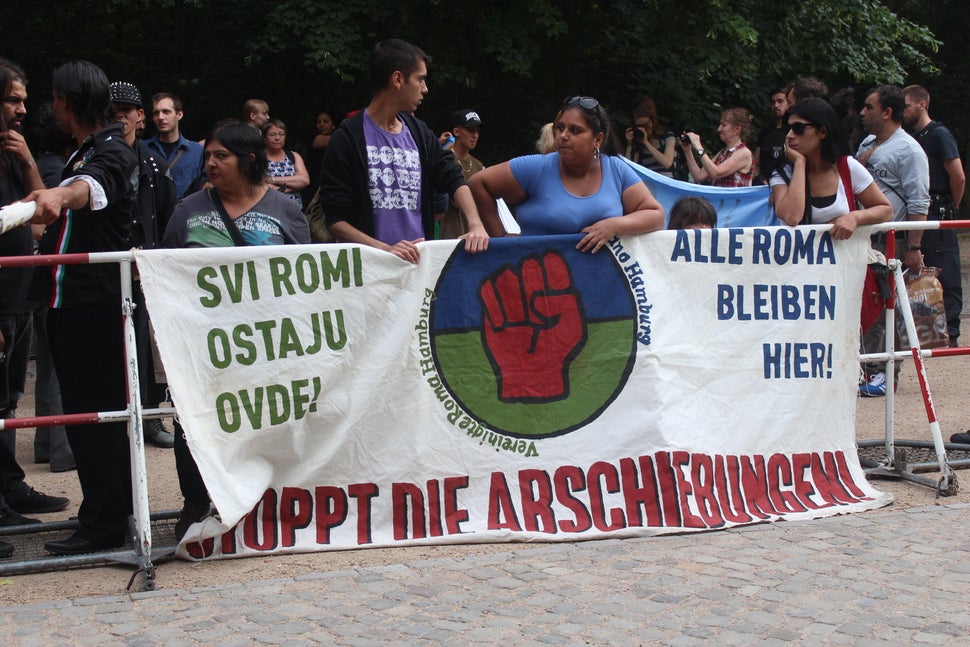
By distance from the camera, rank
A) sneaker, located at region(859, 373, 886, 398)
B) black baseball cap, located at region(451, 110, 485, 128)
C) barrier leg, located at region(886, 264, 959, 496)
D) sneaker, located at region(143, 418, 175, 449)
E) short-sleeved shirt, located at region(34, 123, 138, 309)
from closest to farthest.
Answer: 1. short-sleeved shirt, located at region(34, 123, 138, 309)
2. barrier leg, located at region(886, 264, 959, 496)
3. sneaker, located at region(143, 418, 175, 449)
4. sneaker, located at region(859, 373, 886, 398)
5. black baseball cap, located at region(451, 110, 485, 128)

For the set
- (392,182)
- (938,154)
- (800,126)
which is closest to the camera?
(392,182)

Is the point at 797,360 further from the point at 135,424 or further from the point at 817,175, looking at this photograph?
the point at 135,424

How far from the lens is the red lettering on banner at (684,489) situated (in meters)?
5.50

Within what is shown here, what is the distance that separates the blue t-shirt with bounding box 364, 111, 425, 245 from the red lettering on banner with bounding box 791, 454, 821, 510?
218 cm

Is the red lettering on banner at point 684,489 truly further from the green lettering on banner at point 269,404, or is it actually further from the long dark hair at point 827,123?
the long dark hair at point 827,123

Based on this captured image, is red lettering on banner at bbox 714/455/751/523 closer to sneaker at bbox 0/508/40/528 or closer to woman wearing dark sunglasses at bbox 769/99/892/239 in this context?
woman wearing dark sunglasses at bbox 769/99/892/239

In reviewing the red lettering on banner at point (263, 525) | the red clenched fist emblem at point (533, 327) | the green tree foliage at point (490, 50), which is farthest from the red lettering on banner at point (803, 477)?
the green tree foliage at point (490, 50)

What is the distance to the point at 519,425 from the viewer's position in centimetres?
555

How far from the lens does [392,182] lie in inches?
231

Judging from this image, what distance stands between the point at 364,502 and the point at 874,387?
4988mm

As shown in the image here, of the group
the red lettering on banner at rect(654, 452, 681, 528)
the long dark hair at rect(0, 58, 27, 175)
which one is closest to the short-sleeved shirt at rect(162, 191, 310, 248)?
the long dark hair at rect(0, 58, 27, 175)

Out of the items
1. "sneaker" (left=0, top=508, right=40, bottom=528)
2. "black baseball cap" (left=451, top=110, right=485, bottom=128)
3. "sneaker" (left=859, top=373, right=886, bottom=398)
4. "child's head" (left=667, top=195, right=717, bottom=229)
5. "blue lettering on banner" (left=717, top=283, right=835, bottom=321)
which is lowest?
"sneaker" (left=0, top=508, right=40, bottom=528)

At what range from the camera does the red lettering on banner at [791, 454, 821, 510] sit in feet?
19.4

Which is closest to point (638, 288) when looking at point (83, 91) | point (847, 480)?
point (847, 480)
